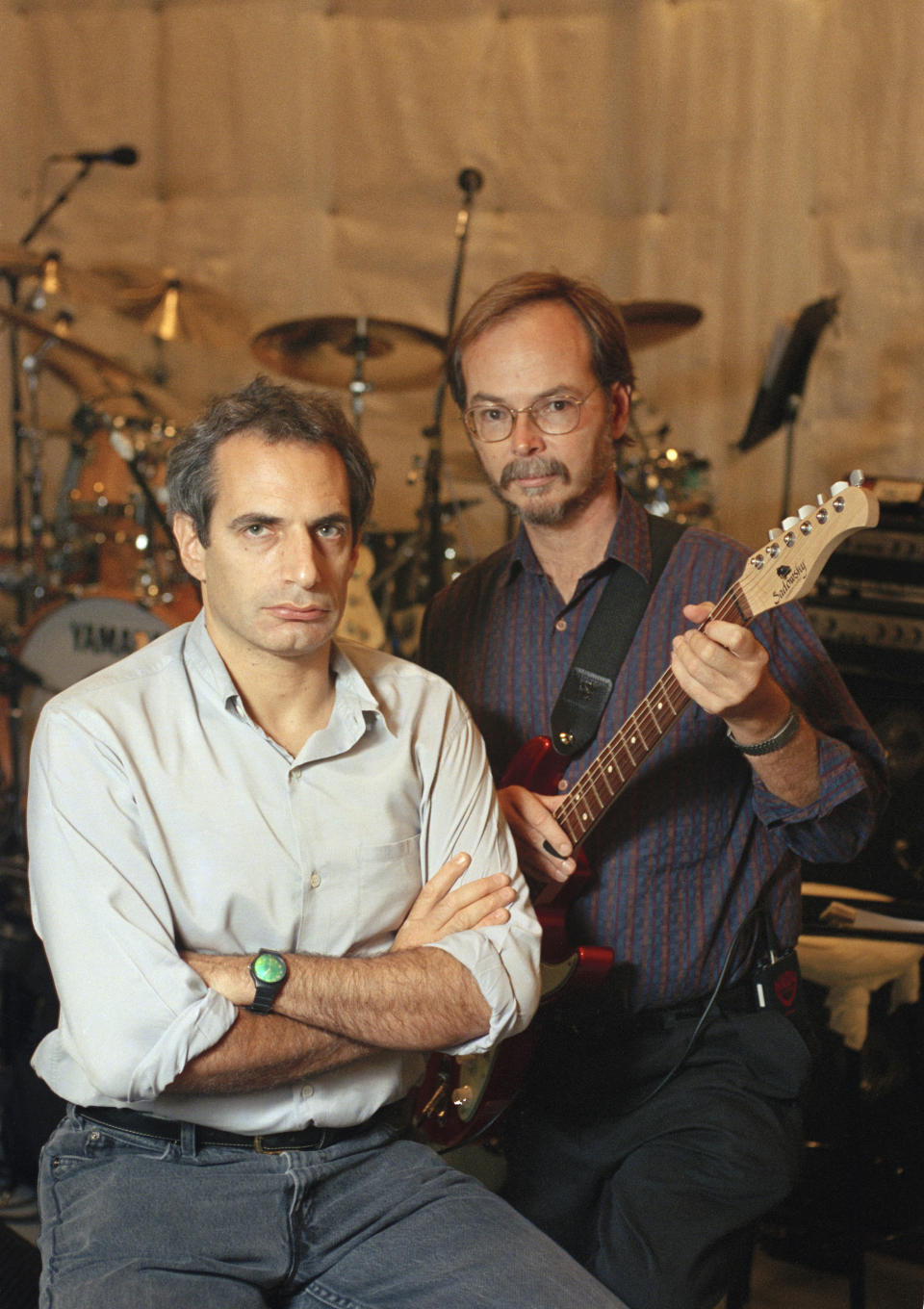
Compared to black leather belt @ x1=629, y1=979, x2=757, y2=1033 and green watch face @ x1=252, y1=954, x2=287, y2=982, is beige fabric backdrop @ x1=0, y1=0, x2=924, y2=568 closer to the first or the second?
black leather belt @ x1=629, y1=979, x2=757, y2=1033

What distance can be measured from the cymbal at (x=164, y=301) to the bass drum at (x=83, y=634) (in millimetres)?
1144

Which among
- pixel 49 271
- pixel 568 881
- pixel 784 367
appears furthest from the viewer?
pixel 49 271

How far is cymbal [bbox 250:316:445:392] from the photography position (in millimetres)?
4566

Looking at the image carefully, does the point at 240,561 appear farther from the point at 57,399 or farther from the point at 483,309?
the point at 57,399

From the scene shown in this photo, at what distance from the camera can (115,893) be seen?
1634 mm

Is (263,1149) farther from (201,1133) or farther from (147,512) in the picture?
(147,512)

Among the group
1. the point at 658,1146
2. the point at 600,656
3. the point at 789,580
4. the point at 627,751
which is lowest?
the point at 658,1146

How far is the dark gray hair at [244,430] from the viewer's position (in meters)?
1.83

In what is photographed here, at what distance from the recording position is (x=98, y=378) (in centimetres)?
528

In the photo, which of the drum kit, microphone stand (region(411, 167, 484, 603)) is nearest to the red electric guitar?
the drum kit

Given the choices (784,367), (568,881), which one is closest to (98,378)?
(784,367)

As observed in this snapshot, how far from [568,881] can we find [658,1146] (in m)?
0.47

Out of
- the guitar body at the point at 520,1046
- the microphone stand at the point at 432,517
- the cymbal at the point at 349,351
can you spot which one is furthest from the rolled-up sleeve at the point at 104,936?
the microphone stand at the point at 432,517

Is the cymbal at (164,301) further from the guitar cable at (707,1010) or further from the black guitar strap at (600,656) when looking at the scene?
the guitar cable at (707,1010)
